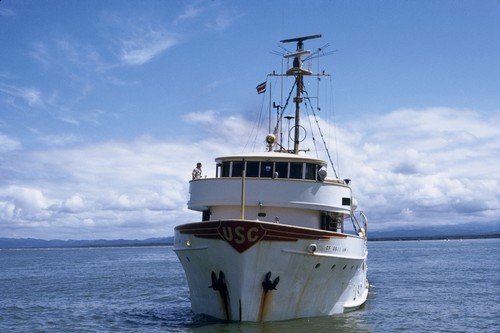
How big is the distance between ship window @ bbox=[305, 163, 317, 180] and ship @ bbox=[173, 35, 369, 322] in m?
0.05

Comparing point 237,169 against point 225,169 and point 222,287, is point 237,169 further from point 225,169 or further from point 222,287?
point 222,287

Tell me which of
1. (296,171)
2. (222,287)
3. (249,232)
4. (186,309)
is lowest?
(186,309)

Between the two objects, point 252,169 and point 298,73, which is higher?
point 298,73

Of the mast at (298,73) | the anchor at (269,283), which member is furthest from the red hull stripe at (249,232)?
the mast at (298,73)

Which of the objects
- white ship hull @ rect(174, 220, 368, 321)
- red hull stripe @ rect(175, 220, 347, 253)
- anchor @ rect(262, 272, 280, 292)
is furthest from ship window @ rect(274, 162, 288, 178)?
anchor @ rect(262, 272, 280, 292)

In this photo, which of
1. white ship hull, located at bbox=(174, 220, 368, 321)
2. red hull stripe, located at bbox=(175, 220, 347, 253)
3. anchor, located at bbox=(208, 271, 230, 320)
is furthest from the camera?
anchor, located at bbox=(208, 271, 230, 320)

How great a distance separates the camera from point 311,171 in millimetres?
24109

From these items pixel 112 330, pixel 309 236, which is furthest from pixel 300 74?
pixel 112 330

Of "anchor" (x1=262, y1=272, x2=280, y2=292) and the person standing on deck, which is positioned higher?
the person standing on deck

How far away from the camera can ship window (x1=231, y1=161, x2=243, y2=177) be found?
24.3 meters

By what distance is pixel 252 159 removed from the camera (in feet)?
78.8

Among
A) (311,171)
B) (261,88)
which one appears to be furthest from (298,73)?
(311,171)

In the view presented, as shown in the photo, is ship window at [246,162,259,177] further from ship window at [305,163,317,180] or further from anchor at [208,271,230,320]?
anchor at [208,271,230,320]

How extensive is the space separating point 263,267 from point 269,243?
97 centimetres
